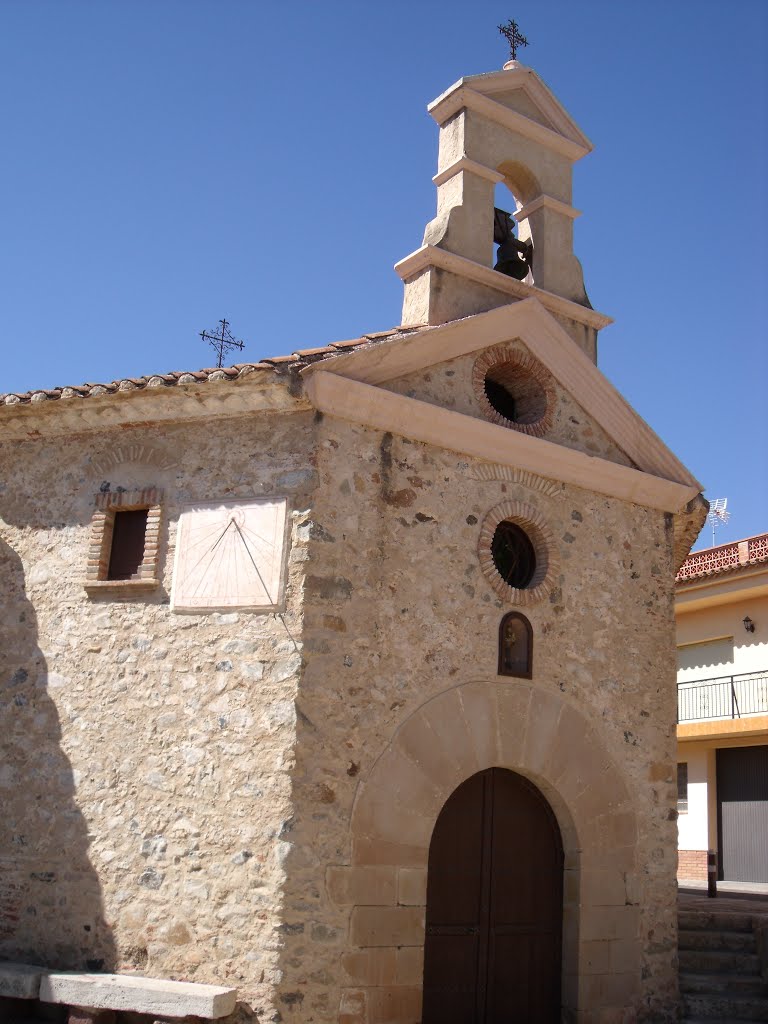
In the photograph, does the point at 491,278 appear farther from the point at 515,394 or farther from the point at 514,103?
the point at 514,103

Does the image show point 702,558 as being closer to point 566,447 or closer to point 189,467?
point 566,447

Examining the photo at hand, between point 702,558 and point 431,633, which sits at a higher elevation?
point 702,558

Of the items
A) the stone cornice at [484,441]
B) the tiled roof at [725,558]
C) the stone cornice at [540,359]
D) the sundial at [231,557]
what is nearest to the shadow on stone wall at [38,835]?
the sundial at [231,557]

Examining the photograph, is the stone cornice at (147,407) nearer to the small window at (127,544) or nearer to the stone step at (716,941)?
the small window at (127,544)

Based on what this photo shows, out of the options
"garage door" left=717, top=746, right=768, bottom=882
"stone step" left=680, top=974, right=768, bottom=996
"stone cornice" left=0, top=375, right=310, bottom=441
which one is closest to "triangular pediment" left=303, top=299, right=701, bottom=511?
"stone cornice" left=0, top=375, right=310, bottom=441

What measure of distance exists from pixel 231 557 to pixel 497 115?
4.87 meters

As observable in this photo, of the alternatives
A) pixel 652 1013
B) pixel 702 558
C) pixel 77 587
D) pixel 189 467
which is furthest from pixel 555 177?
pixel 702 558

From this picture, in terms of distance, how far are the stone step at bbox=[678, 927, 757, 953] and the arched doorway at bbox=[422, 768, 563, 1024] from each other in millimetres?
1808

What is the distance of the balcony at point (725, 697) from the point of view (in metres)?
17.6

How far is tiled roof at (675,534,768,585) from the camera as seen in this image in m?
17.8

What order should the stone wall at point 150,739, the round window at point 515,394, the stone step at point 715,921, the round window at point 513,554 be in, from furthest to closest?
the stone step at point 715,921 → the round window at point 515,394 → the round window at point 513,554 → the stone wall at point 150,739

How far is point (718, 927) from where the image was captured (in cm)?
928

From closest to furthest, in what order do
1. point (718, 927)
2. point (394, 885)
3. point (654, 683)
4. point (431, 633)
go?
point (394, 885) → point (431, 633) → point (654, 683) → point (718, 927)

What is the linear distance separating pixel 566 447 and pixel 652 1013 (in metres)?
4.57
